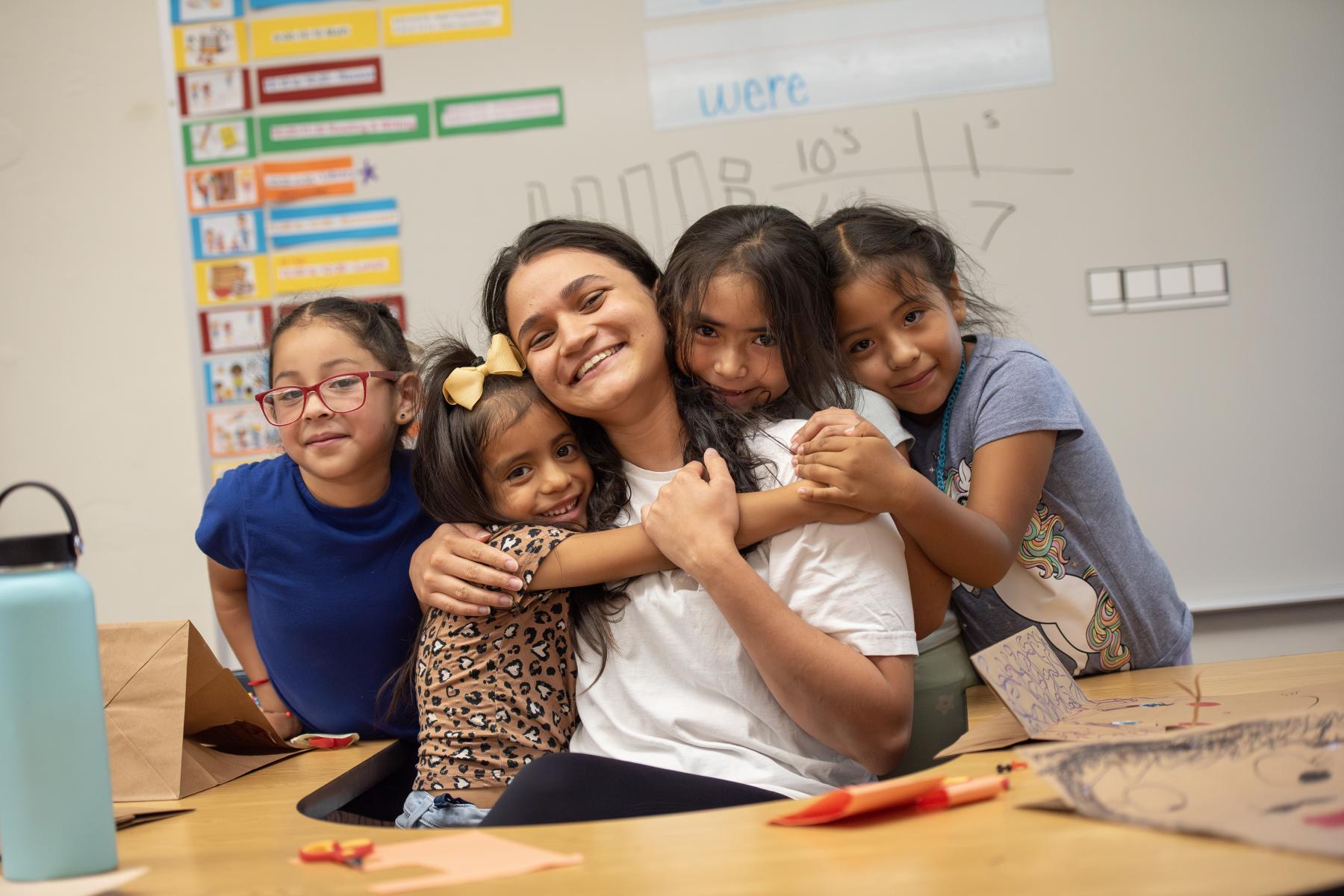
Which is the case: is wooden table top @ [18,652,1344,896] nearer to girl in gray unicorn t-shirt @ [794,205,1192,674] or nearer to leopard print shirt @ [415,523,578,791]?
leopard print shirt @ [415,523,578,791]

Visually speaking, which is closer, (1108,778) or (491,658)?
(1108,778)

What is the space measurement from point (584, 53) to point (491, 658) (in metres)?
1.87

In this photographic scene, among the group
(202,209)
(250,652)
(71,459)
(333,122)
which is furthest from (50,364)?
(250,652)

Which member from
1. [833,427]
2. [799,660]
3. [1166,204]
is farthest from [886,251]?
[1166,204]

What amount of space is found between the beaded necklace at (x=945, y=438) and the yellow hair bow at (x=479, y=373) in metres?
0.60

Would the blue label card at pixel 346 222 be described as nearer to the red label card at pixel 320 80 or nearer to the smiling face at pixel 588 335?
the red label card at pixel 320 80

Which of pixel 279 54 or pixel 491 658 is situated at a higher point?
pixel 279 54

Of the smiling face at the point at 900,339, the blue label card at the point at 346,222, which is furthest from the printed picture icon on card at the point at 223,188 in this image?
the smiling face at the point at 900,339

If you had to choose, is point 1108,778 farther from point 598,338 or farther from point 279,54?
point 279,54

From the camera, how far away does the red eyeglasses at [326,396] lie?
59.7 inches

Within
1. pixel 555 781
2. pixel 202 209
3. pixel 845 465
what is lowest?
pixel 555 781

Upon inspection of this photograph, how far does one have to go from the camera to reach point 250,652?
1693 mm

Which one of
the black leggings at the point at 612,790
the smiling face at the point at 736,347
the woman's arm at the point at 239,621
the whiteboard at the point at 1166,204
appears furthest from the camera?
the whiteboard at the point at 1166,204

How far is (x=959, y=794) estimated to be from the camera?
2.67ft
